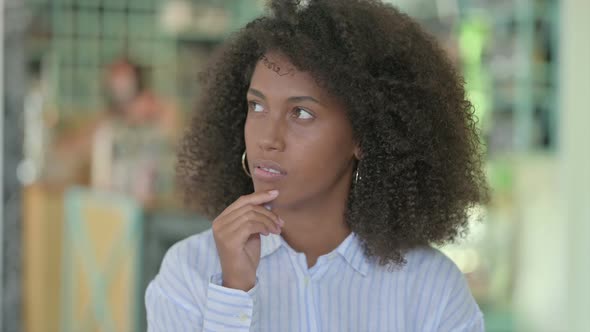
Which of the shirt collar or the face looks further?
the shirt collar

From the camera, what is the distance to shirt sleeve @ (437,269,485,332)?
139 cm

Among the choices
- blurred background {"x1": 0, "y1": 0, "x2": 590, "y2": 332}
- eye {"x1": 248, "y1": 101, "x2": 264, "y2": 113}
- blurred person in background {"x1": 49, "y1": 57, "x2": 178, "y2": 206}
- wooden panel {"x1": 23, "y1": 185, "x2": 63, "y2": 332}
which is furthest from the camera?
wooden panel {"x1": 23, "y1": 185, "x2": 63, "y2": 332}

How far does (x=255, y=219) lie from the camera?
1.29m

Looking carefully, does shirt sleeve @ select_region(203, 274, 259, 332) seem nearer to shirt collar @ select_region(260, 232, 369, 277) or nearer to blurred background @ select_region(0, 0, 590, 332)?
shirt collar @ select_region(260, 232, 369, 277)

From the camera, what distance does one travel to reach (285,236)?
1.46 m

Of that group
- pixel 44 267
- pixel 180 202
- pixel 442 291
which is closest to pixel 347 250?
pixel 442 291

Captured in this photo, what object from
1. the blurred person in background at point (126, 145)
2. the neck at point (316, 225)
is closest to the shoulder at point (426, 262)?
the neck at point (316, 225)

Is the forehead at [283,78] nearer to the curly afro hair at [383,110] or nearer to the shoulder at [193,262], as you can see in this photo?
the curly afro hair at [383,110]

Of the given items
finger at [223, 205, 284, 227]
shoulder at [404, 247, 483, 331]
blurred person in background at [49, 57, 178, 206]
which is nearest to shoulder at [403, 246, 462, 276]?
shoulder at [404, 247, 483, 331]

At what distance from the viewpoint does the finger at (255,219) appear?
50.7 inches

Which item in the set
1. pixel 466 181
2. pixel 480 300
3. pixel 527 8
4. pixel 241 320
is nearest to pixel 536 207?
pixel 480 300

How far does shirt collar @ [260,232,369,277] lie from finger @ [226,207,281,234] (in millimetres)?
125

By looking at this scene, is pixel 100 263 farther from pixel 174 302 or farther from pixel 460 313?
pixel 460 313

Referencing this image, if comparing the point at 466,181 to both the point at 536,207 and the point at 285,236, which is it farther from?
the point at 536,207
